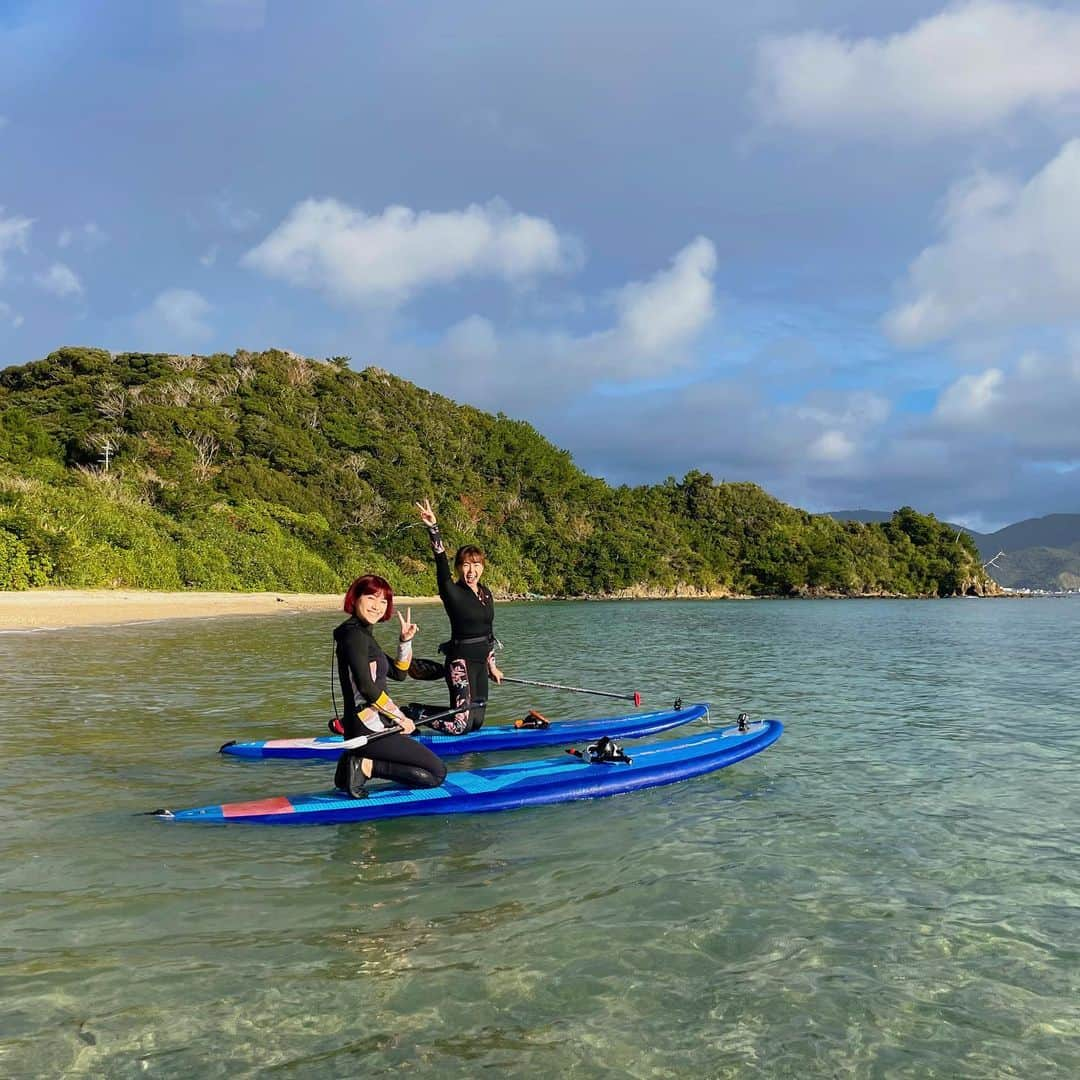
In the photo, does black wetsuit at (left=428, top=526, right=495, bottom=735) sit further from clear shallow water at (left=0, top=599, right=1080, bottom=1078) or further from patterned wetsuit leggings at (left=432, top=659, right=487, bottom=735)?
clear shallow water at (left=0, top=599, right=1080, bottom=1078)

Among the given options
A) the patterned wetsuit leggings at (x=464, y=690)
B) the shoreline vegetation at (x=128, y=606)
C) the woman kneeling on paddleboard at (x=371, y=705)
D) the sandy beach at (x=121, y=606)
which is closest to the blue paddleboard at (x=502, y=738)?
the patterned wetsuit leggings at (x=464, y=690)

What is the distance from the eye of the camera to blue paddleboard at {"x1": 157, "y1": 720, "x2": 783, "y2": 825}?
6.91 metres

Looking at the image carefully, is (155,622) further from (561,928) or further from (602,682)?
(561,928)

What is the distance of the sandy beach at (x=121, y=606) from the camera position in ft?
96.9

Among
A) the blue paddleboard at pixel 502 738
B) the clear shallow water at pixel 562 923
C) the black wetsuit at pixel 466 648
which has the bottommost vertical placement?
the clear shallow water at pixel 562 923

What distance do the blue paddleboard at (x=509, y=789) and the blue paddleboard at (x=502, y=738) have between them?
1.62 m

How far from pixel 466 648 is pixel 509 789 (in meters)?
2.46

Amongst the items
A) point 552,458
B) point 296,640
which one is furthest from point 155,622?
point 552,458

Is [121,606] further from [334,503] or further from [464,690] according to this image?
[334,503]

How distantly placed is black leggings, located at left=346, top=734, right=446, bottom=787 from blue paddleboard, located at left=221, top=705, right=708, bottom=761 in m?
1.69

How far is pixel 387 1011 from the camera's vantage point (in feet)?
13.1

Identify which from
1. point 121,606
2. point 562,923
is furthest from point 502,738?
point 121,606

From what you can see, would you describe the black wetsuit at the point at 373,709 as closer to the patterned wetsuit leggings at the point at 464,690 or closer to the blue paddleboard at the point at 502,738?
the blue paddleboard at the point at 502,738

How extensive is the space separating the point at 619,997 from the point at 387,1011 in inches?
45.9
